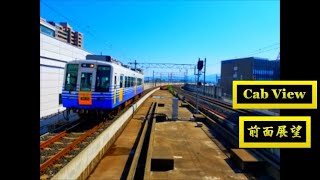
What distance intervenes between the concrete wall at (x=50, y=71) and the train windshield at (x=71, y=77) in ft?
17.8

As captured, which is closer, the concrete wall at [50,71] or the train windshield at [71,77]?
the train windshield at [71,77]

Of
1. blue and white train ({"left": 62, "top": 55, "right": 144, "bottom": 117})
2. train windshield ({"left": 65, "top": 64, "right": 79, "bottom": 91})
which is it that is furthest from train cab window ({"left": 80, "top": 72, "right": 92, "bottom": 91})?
train windshield ({"left": 65, "top": 64, "right": 79, "bottom": 91})

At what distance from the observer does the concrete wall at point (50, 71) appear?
21.1m

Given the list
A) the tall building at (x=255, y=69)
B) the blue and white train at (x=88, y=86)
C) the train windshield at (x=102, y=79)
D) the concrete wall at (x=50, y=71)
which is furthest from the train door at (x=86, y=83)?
the tall building at (x=255, y=69)

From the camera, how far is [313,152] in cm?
155

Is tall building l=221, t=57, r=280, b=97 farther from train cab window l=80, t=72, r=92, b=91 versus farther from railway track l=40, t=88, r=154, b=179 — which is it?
railway track l=40, t=88, r=154, b=179

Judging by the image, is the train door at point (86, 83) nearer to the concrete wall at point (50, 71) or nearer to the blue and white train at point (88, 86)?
the blue and white train at point (88, 86)

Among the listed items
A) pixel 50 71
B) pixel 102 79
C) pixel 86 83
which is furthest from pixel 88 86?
pixel 50 71

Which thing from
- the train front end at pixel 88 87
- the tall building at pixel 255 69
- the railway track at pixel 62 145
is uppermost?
the tall building at pixel 255 69

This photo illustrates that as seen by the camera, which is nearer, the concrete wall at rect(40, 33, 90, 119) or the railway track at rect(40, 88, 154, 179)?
the railway track at rect(40, 88, 154, 179)

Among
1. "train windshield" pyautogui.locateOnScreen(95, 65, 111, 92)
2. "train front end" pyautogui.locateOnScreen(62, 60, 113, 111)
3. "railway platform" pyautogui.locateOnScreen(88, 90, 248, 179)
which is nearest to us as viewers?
"railway platform" pyautogui.locateOnScreen(88, 90, 248, 179)

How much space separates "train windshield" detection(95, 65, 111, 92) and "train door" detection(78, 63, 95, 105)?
274mm

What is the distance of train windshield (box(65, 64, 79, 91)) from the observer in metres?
16.0
